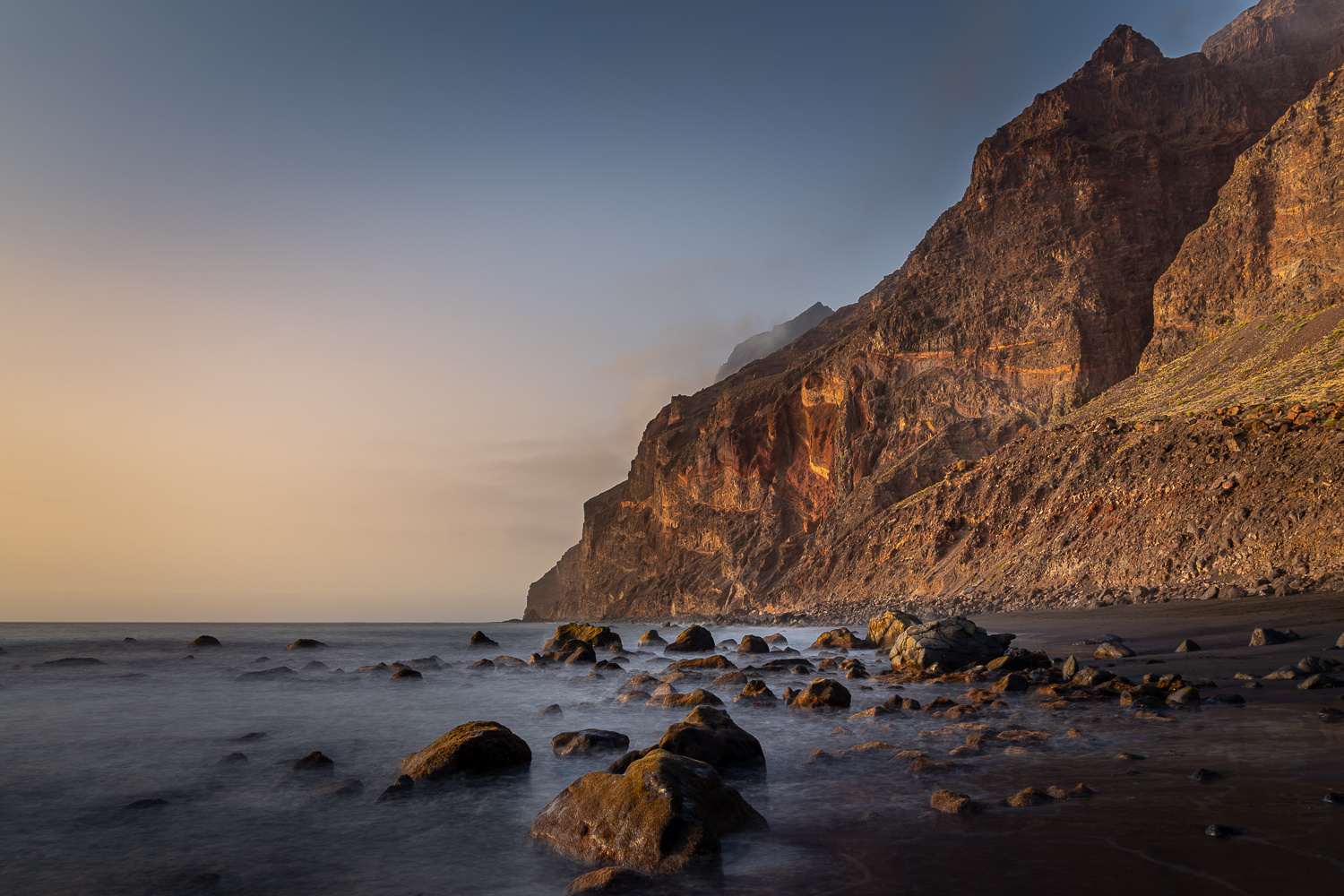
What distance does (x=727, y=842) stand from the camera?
23.0 ft

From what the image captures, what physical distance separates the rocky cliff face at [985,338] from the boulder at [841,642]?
22002 mm

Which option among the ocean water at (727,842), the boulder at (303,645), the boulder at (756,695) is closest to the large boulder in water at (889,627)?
the boulder at (756,695)

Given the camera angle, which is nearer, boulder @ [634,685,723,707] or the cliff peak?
boulder @ [634,685,723,707]

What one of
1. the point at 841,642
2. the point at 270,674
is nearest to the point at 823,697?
the point at 841,642

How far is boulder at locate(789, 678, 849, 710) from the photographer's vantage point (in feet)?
51.7

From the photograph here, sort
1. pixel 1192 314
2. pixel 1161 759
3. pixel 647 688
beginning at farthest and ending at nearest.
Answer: pixel 1192 314, pixel 647 688, pixel 1161 759

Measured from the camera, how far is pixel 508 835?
7.76m

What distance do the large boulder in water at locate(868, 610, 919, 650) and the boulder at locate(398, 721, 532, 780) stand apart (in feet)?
71.5

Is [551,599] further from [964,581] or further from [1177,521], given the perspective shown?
[1177,521]

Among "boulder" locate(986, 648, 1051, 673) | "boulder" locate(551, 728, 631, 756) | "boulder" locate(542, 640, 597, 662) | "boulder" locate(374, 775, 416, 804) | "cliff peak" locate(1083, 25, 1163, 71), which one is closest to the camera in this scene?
"boulder" locate(374, 775, 416, 804)

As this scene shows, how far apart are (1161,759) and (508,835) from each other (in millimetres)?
8257

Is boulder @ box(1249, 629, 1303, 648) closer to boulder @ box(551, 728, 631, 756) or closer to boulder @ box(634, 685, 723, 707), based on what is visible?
boulder @ box(634, 685, 723, 707)

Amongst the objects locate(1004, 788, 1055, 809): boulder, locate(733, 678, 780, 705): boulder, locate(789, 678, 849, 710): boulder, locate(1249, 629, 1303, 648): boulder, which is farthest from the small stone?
locate(733, 678, 780, 705): boulder

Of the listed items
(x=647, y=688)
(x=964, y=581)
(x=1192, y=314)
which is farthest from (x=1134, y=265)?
(x=647, y=688)
